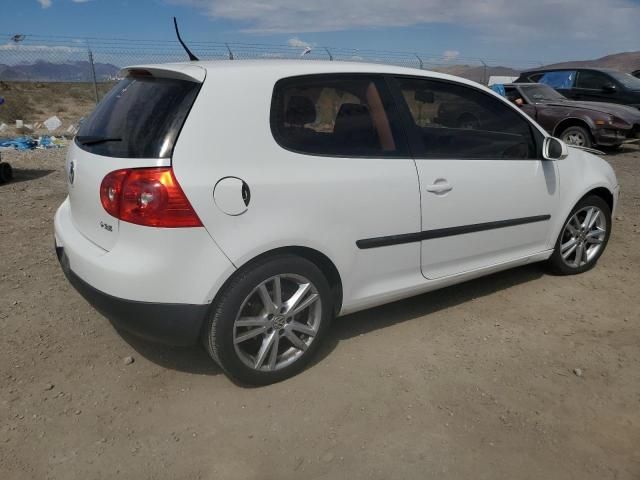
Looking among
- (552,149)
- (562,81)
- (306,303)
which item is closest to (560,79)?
(562,81)

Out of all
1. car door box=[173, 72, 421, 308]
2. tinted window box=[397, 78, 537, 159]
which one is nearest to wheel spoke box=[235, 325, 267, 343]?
car door box=[173, 72, 421, 308]

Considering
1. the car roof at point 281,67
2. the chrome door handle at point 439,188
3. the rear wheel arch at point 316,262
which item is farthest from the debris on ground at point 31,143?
A: the chrome door handle at point 439,188

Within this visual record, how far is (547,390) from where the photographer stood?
2.87 metres

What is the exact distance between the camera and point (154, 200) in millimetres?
2389

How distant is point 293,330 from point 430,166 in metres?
1.23

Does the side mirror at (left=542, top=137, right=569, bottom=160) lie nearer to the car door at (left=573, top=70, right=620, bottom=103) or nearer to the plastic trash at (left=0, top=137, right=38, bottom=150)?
the car door at (left=573, top=70, right=620, bottom=103)

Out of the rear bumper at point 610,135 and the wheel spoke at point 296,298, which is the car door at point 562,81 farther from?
the wheel spoke at point 296,298

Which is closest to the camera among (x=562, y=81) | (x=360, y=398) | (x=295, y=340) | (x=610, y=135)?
(x=360, y=398)

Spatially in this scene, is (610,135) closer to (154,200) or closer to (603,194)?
(603,194)

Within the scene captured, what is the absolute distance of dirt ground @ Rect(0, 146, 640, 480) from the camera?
2.35 meters

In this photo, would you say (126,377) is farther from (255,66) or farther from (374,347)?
(255,66)

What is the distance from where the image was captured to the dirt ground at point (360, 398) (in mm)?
2350

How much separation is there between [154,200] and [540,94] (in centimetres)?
1092

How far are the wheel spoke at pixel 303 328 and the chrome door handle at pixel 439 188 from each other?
1.05 metres
